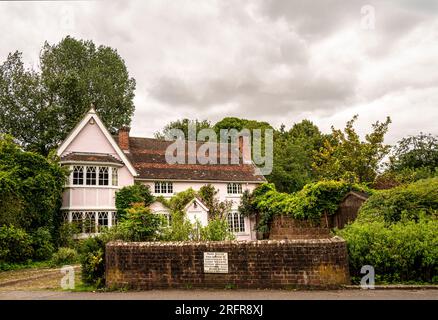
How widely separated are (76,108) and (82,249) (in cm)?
2918

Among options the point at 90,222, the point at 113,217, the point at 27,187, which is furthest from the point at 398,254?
the point at 113,217

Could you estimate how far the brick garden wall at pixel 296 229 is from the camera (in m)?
22.5

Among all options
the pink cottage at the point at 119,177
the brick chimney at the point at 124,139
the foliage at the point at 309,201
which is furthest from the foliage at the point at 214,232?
the brick chimney at the point at 124,139

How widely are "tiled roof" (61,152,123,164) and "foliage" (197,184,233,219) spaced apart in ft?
23.9

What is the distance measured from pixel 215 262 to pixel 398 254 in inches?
199

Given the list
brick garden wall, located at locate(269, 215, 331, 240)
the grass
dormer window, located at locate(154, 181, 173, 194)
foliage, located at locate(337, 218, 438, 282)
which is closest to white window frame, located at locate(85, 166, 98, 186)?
dormer window, located at locate(154, 181, 173, 194)

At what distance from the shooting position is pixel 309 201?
22.8m

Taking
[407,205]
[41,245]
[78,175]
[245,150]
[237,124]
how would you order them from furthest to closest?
[237,124]
[245,150]
[78,175]
[41,245]
[407,205]

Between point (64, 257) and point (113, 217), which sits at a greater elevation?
point (113, 217)

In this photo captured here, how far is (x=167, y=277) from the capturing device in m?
9.87

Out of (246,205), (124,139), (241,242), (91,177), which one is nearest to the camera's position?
(241,242)

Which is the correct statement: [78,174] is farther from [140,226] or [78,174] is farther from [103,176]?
[140,226]

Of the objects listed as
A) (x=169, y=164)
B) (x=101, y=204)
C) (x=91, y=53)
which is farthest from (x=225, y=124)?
(x=101, y=204)

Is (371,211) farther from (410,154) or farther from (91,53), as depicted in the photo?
(91,53)
